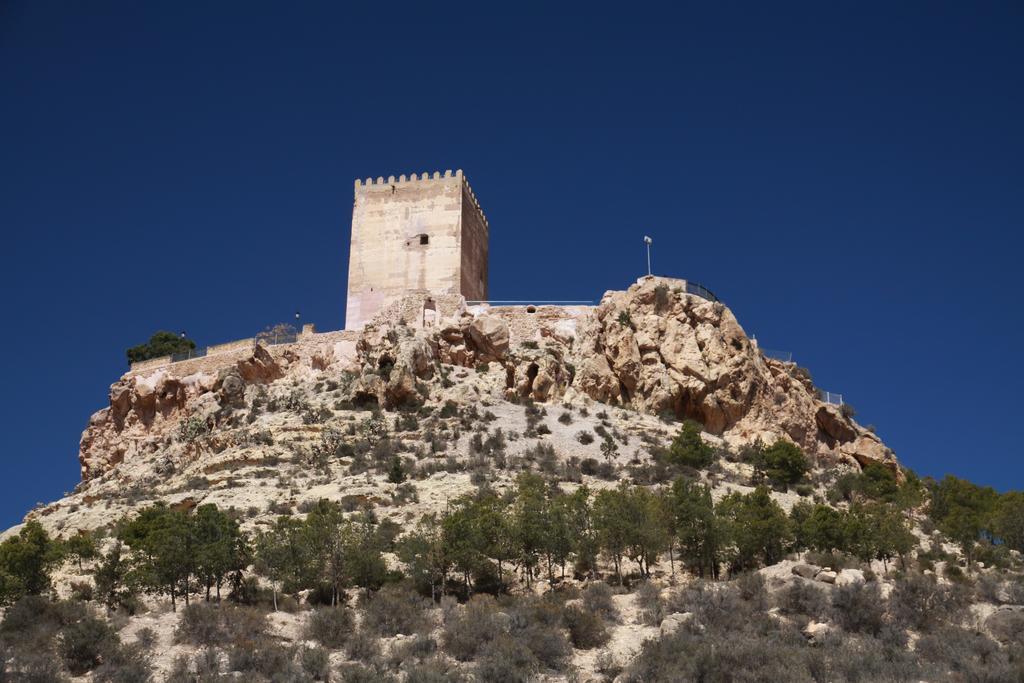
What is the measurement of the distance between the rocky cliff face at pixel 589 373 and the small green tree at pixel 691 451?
441cm

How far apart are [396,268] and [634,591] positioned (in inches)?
1059

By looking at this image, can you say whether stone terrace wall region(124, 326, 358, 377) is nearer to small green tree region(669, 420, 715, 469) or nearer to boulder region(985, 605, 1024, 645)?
small green tree region(669, 420, 715, 469)

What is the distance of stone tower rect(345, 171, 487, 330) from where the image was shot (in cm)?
4834

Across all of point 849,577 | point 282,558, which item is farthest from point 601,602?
point 282,558

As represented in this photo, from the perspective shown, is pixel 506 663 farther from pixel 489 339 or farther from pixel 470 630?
pixel 489 339

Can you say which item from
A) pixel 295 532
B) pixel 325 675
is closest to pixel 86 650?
pixel 325 675

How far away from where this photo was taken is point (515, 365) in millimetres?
41719

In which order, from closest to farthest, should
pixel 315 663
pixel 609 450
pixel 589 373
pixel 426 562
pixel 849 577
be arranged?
pixel 315 663 → pixel 849 577 → pixel 426 562 → pixel 609 450 → pixel 589 373

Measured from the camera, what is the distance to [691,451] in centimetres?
3525

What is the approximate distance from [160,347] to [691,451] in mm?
35193

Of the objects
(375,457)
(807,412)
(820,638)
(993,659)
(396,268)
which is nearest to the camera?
(993,659)

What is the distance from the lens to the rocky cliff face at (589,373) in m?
41.1

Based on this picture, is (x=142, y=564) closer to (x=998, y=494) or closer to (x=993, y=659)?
(x=993, y=659)

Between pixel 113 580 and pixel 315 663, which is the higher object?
pixel 113 580
